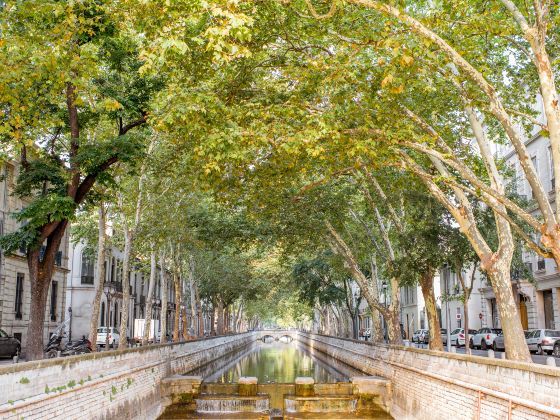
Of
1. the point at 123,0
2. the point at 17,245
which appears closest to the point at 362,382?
the point at 17,245

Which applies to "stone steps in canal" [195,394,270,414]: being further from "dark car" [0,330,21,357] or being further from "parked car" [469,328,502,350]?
"parked car" [469,328,502,350]

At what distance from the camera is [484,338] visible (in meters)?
38.0

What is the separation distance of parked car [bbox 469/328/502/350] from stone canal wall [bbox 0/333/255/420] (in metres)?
21.9

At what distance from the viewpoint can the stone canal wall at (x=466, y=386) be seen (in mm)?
9656

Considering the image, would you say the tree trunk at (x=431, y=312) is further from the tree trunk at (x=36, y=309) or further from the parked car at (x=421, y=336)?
the parked car at (x=421, y=336)

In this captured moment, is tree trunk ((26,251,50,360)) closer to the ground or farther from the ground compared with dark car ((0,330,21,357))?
farther from the ground

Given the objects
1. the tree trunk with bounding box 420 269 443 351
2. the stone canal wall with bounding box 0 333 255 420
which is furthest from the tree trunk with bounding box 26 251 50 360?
the tree trunk with bounding box 420 269 443 351

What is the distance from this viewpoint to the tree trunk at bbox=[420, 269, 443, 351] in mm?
21562

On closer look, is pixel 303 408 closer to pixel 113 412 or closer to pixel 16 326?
pixel 113 412

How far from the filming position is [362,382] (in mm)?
20922

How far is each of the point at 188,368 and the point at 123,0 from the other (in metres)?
22.1

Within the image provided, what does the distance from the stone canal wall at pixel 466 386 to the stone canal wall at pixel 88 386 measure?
25.6ft

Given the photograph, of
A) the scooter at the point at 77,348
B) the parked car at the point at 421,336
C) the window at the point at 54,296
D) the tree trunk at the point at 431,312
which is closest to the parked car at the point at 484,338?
the parked car at the point at 421,336

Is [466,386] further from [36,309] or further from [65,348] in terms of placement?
[65,348]
